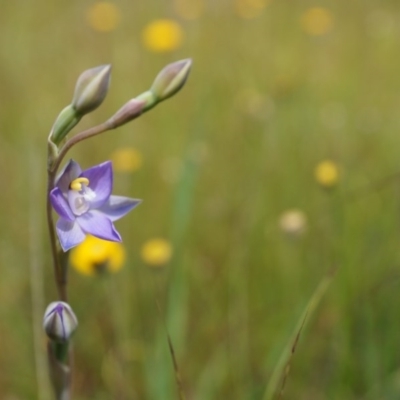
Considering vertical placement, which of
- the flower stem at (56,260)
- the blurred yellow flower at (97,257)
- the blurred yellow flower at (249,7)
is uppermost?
the flower stem at (56,260)

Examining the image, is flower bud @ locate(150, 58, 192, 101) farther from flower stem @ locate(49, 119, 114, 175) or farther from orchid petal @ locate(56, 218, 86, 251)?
orchid petal @ locate(56, 218, 86, 251)

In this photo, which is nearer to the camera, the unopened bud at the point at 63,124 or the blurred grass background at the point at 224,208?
the unopened bud at the point at 63,124

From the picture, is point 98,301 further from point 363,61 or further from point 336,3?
point 336,3

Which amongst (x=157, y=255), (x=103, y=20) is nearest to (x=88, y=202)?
(x=157, y=255)

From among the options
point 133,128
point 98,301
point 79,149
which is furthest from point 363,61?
point 98,301

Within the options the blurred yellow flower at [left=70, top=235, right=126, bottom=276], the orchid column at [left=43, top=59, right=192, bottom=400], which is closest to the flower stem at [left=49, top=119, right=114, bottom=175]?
the orchid column at [left=43, top=59, right=192, bottom=400]

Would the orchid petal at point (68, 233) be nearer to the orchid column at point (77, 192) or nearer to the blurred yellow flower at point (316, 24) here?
the orchid column at point (77, 192)

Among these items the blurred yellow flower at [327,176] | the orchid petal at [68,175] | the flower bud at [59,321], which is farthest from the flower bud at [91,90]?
the blurred yellow flower at [327,176]
